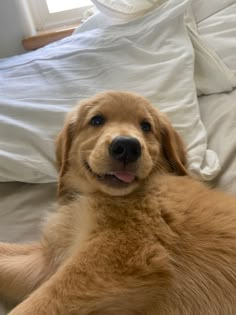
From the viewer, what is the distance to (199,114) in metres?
1.91

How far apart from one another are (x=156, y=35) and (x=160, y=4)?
0.21 m

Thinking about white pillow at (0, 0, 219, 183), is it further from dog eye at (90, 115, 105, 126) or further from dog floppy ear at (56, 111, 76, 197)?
dog eye at (90, 115, 105, 126)

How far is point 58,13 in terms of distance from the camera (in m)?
2.92

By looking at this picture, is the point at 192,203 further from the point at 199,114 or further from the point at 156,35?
the point at 156,35

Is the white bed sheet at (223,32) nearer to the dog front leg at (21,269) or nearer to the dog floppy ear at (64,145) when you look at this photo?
the dog floppy ear at (64,145)

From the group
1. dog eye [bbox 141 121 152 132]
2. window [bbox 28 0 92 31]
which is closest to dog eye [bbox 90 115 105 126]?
dog eye [bbox 141 121 152 132]

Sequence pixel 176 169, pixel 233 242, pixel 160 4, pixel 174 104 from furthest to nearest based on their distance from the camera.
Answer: pixel 160 4, pixel 174 104, pixel 176 169, pixel 233 242

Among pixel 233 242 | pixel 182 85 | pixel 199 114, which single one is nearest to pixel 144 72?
pixel 182 85

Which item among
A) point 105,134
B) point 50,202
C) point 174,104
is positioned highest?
Result: point 105,134

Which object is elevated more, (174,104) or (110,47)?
(110,47)

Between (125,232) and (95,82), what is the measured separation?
90 centimetres

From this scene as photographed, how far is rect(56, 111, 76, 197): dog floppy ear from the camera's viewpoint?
5.28 ft

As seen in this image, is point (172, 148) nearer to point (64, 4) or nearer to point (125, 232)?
point (125, 232)

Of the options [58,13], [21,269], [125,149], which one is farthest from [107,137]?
[58,13]
